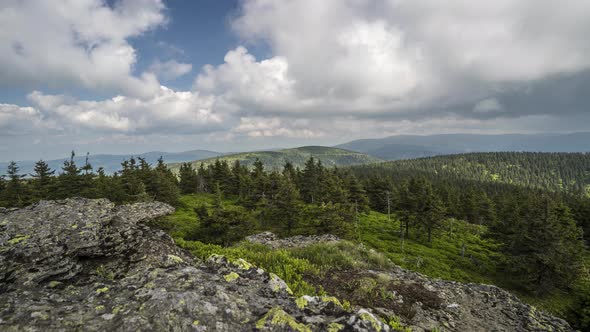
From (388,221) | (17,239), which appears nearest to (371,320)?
(17,239)

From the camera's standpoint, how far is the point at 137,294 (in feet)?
17.8

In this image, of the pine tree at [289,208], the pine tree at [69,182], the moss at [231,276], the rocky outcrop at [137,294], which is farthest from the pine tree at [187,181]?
the moss at [231,276]

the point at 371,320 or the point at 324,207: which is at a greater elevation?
the point at 371,320

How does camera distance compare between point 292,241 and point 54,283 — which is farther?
point 292,241

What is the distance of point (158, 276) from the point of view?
6418mm

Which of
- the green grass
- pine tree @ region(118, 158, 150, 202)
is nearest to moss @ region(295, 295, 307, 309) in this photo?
the green grass

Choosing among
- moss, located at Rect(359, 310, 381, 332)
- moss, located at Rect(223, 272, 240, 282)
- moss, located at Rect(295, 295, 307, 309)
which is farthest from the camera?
moss, located at Rect(223, 272, 240, 282)

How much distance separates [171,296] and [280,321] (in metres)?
2.52

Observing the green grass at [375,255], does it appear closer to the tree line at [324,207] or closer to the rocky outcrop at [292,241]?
the tree line at [324,207]

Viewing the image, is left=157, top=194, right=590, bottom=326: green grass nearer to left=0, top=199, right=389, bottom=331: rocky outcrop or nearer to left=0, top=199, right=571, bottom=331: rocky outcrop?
left=0, top=199, right=571, bottom=331: rocky outcrop

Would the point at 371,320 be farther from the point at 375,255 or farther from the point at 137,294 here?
the point at 375,255

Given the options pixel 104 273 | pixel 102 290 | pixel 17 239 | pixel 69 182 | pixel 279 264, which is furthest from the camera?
pixel 69 182

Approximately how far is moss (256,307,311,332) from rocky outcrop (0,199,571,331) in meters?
0.02

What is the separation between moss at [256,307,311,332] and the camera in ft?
15.6
